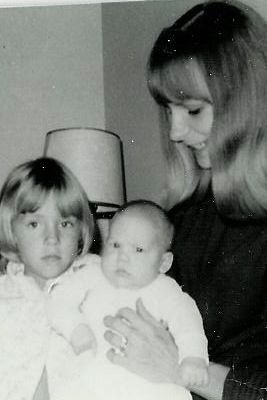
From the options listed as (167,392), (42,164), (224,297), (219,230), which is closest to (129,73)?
(42,164)

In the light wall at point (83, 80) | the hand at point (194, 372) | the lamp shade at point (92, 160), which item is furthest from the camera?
the light wall at point (83, 80)

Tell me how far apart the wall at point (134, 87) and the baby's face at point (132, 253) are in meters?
0.45

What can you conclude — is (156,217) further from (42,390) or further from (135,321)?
(42,390)

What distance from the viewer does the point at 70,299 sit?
0.75 meters

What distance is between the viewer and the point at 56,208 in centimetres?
84

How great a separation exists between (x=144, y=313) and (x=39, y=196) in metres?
0.26

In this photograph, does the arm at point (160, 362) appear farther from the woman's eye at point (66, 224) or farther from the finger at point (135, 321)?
the woman's eye at point (66, 224)

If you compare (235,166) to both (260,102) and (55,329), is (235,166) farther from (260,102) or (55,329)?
(55,329)

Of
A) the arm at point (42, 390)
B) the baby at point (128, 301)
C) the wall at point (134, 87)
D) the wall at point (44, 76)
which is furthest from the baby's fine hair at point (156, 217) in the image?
the wall at point (44, 76)

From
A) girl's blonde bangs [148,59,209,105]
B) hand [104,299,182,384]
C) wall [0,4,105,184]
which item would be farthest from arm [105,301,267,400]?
wall [0,4,105,184]

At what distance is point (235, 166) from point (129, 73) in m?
0.63

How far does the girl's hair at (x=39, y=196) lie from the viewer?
840mm

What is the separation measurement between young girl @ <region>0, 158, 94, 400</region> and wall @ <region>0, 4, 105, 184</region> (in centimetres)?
46

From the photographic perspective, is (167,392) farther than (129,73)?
No
